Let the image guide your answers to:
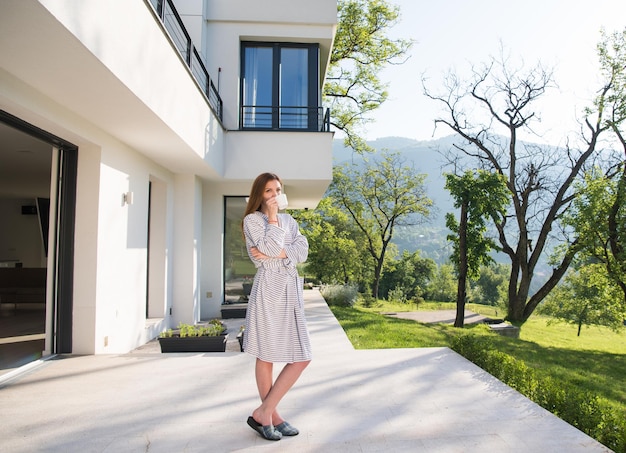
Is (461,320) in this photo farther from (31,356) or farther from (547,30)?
(31,356)

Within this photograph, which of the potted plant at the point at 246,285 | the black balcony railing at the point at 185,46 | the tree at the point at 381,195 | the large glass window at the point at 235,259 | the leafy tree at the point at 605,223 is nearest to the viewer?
the black balcony railing at the point at 185,46

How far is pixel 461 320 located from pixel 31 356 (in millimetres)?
12472

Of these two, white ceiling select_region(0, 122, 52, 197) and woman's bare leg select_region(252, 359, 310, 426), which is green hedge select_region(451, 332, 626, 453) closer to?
woman's bare leg select_region(252, 359, 310, 426)

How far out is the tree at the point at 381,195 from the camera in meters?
26.0

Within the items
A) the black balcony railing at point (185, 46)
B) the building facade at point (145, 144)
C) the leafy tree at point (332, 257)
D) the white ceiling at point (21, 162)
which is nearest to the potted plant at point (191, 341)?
the building facade at point (145, 144)

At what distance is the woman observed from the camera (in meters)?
2.61

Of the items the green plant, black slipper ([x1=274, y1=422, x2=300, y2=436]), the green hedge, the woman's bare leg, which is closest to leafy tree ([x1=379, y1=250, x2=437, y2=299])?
the green plant

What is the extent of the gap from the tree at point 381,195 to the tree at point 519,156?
6272 mm

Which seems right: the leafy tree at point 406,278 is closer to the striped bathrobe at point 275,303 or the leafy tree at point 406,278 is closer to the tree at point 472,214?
the tree at point 472,214

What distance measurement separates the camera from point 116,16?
10.9 feet

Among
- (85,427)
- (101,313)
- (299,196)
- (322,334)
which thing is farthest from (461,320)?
(85,427)

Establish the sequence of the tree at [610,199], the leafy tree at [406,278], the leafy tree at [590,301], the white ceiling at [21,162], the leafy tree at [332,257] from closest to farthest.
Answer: the white ceiling at [21,162] < the tree at [610,199] < the leafy tree at [590,301] < the leafy tree at [332,257] < the leafy tree at [406,278]

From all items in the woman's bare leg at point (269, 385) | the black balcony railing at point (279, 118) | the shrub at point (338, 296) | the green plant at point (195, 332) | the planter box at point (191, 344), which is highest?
the black balcony railing at point (279, 118)

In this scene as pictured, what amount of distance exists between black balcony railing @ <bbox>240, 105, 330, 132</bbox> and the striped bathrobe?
257 inches
